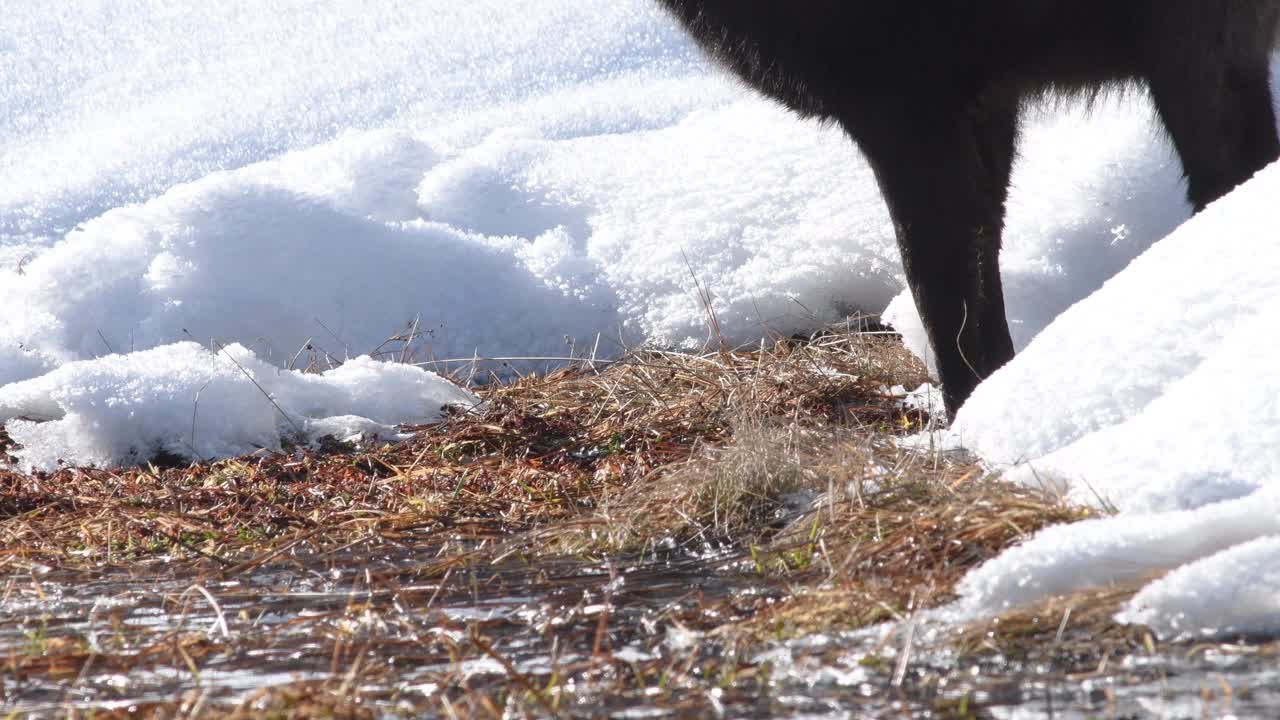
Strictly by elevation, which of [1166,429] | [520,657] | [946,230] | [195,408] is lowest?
[520,657]

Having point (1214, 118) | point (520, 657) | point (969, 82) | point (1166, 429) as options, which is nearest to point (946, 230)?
point (969, 82)

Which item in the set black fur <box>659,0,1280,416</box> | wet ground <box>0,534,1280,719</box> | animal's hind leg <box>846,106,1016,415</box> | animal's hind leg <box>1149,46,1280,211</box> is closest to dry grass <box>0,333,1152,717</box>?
wet ground <box>0,534,1280,719</box>

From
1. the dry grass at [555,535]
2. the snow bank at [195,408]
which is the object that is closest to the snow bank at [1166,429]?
the dry grass at [555,535]

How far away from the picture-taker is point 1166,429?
196 centimetres

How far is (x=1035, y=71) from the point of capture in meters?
3.15

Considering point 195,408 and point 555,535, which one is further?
point 195,408

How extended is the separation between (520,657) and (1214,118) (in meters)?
2.29

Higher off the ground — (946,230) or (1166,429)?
(946,230)

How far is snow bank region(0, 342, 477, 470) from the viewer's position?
3.81 metres

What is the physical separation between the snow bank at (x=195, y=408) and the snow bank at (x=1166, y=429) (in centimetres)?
202

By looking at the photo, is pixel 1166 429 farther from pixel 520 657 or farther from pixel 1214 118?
pixel 1214 118

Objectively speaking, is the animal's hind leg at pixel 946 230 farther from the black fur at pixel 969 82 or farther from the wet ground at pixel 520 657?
the wet ground at pixel 520 657

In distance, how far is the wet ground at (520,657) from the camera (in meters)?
1.34

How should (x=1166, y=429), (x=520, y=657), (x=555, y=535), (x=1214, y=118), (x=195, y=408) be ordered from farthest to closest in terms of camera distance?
(x=195, y=408) < (x=1214, y=118) < (x=555, y=535) < (x=1166, y=429) < (x=520, y=657)
